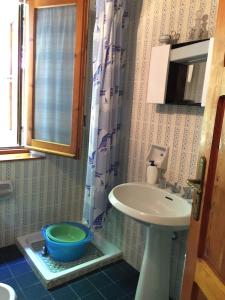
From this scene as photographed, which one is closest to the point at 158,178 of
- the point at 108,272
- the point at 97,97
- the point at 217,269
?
the point at 97,97

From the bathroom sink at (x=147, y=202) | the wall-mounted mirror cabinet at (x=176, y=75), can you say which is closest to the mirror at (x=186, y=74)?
the wall-mounted mirror cabinet at (x=176, y=75)

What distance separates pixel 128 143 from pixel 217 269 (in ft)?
4.55

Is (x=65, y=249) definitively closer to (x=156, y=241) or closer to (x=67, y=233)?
(x=67, y=233)

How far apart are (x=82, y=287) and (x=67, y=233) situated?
52 cm

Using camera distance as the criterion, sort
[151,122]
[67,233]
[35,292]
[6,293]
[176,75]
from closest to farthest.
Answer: [6,293] → [176,75] → [35,292] → [151,122] → [67,233]

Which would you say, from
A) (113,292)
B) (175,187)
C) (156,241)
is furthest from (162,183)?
(113,292)

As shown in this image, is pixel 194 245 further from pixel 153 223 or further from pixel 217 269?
pixel 153 223

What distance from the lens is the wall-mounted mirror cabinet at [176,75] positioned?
1.55 meters

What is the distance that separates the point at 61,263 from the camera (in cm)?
205

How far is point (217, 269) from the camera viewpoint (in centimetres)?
80

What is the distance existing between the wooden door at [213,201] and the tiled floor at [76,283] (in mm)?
1095

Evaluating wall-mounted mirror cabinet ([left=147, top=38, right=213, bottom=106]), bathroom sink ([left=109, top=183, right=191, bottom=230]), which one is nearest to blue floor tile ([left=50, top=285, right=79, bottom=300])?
bathroom sink ([left=109, top=183, right=191, bottom=230])

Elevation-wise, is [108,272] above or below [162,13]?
below

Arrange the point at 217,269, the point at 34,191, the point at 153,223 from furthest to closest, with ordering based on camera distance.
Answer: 1. the point at 34,191
2. the point at 153,223
3. the point at 217,269
